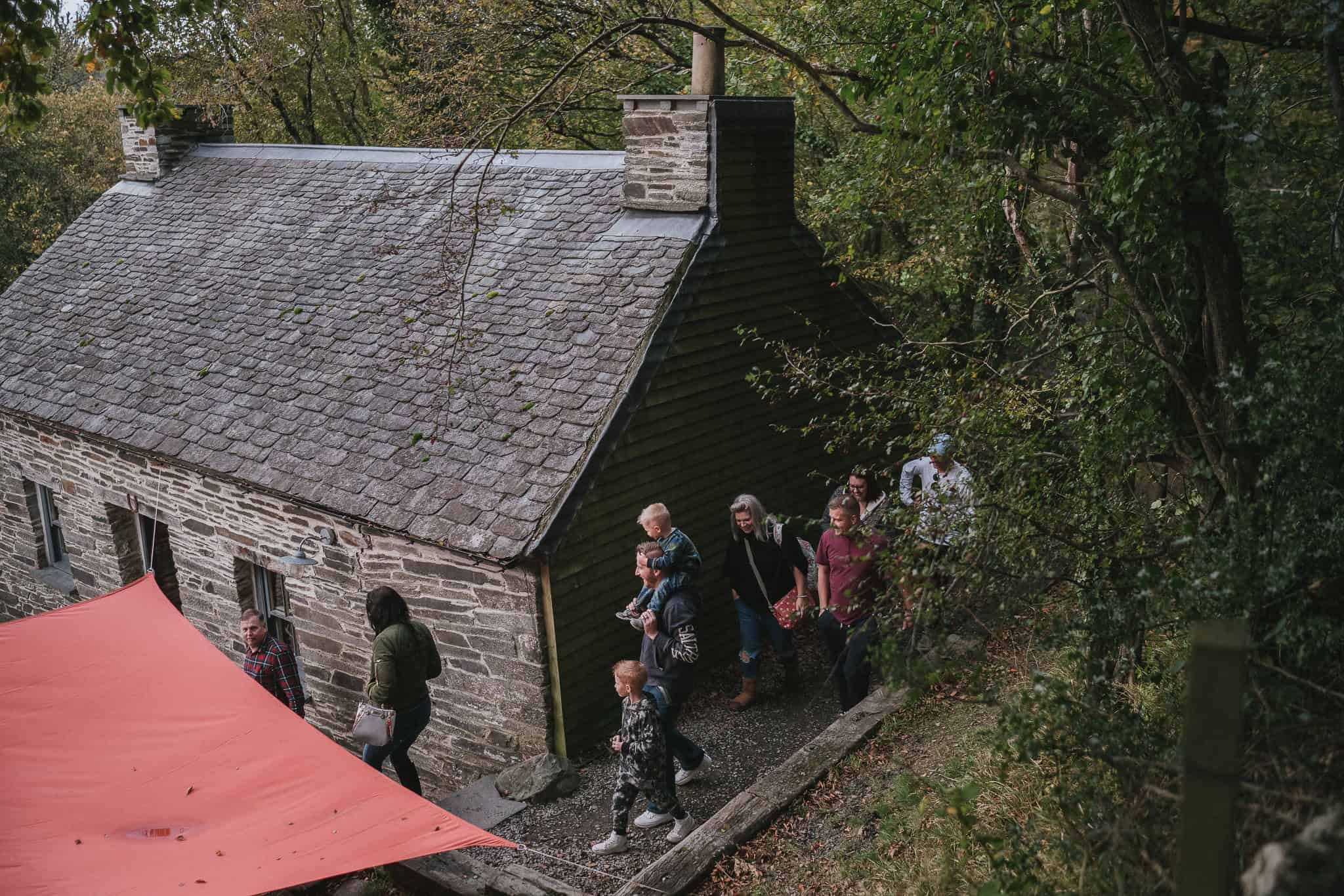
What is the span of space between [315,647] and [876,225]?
9.52 metres

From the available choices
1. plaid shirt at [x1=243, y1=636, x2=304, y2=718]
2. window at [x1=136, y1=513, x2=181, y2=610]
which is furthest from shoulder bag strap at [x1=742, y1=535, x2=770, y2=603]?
window at [x1=136, y1=513, x2=181, y2=610]

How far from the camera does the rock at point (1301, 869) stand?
7.33 ft

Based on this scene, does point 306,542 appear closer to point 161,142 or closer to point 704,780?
point 704,780

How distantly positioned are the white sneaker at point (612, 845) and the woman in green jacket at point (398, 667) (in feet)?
5.48

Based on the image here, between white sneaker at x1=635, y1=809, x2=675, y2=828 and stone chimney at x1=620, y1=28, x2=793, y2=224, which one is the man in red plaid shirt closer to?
white sneaker at x1=635, y1=809, x2=675, y2=828

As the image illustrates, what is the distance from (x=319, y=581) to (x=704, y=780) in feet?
13.8

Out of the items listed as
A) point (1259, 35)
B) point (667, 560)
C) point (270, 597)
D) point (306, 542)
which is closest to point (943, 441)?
point (667, 560)

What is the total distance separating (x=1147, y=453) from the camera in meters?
5.39

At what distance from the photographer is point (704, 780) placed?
770 cm

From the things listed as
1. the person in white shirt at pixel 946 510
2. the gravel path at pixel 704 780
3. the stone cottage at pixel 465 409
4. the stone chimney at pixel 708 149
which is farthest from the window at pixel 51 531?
the person in white shirt at pixel 946 510

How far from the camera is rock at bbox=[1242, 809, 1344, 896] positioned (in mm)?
2234

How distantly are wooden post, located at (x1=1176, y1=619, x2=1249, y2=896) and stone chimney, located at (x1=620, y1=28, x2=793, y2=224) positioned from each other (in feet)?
25.1

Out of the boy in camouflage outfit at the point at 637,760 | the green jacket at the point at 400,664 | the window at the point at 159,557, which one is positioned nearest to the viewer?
the boy in camouflage outfit at the point at 637,760

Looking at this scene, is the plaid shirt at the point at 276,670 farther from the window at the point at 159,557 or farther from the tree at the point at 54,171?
the tree at the point at 54,171
